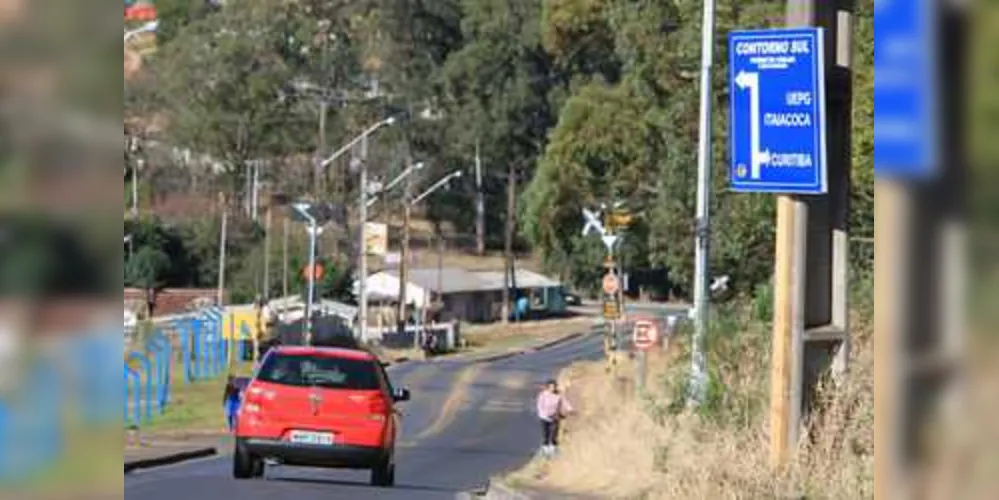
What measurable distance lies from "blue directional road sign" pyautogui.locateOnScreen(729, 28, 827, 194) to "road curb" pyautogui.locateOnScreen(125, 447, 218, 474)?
15584mm

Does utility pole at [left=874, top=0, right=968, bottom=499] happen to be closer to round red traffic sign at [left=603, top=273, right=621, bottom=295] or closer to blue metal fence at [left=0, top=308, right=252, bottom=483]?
blue metal fence at [left=0, top=308, right=252, bottom=483]

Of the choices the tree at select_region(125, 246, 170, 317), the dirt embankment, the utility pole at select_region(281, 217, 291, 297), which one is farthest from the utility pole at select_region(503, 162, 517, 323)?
the dirt embankment

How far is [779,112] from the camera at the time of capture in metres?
8.76

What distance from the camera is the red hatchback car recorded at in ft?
63.1

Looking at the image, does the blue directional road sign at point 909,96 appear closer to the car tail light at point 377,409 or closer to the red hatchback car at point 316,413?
the red hatchback car at point 316,413

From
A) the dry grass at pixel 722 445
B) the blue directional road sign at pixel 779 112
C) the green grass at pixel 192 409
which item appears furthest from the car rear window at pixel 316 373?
the green grass at pixel 192 409

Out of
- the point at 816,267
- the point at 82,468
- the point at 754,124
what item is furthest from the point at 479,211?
the point at 82,468

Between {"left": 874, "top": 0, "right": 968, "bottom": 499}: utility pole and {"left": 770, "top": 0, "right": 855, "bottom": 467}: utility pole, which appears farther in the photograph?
{"left": 770, "top": 0, "right": 855, "bottom": 467}: utility pole

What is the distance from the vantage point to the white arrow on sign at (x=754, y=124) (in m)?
8.88

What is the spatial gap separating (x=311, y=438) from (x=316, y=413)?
0.30 meters

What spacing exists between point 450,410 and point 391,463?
27066 mm

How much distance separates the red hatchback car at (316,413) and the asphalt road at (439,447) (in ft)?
1.29

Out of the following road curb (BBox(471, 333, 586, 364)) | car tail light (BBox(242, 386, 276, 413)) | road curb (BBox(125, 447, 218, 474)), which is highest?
car tail light (BBox(242, 386, 276, 413))

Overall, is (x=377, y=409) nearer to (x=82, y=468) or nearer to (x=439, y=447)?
(x=439, y=447)
